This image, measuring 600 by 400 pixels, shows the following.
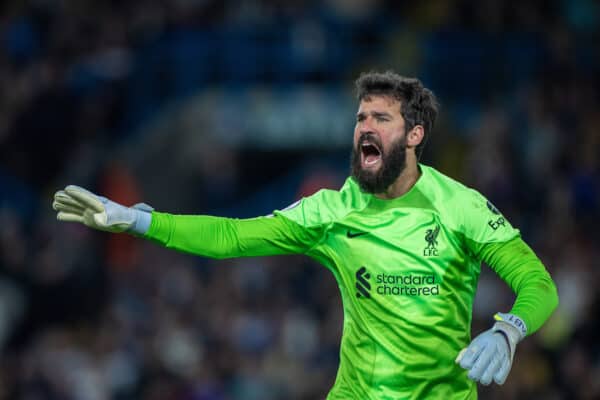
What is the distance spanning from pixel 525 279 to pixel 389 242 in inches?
27.3

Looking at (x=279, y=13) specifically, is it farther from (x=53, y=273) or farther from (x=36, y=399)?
(x=36, y=399)

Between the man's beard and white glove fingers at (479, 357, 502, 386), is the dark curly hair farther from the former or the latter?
white glove fingers at (479, 357, 502, 386)

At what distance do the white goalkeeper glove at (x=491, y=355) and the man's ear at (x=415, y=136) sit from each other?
119 centimetres

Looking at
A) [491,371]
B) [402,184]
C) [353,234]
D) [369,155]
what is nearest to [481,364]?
[491,371]

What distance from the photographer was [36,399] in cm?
1183

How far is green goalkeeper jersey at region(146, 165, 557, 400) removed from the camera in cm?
576

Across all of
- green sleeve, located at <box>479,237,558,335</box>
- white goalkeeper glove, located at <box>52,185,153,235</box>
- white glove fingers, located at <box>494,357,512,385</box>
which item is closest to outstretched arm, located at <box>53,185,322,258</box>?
white goalkeeper glove, located at <box>52,185,153,235</box>

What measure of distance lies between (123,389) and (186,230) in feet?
21.0

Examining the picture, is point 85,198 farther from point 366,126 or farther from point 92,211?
point 366,126

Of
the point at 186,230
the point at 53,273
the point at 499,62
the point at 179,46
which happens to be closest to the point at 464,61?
the point at 499,62

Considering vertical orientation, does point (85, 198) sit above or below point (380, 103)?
below

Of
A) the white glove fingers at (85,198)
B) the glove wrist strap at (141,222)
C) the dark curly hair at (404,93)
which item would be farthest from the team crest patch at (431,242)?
the white glove fingers at (85,198)

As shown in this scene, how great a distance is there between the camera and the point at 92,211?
556cm

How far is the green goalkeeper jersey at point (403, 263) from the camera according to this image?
5758 millimetres
